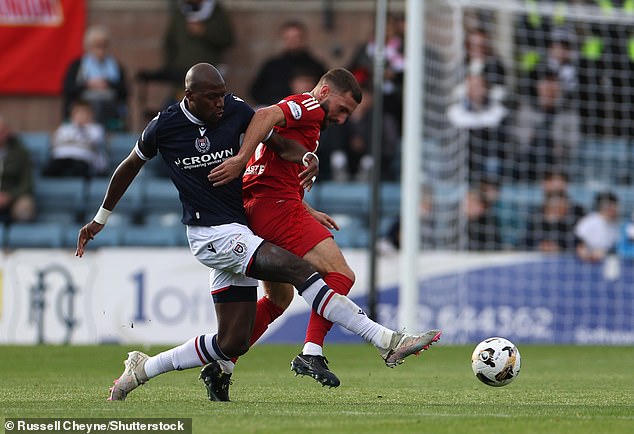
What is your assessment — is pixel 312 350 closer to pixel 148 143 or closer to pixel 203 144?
pixel 203 144

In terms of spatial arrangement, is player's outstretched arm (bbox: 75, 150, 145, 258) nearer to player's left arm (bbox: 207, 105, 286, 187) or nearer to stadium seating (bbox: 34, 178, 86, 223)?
player's left arm (bbox: 207, 105, 286, 187)

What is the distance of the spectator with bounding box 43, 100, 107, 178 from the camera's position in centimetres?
1712

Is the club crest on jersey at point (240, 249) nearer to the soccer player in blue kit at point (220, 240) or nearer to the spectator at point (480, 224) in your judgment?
the soccer player in blue kit at point (220, 240)

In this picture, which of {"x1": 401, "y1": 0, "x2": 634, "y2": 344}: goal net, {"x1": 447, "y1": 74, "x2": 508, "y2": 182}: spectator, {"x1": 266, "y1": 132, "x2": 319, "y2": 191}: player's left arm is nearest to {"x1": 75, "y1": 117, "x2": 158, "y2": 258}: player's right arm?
{"x1": 266, "y1": 132, "x2": 319, "y2": 191}: player's left arm

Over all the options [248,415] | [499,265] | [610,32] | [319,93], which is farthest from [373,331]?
[610,32]

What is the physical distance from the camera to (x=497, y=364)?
799cm

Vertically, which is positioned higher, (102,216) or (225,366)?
(102,216)

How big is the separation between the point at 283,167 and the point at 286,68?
31.5 feet

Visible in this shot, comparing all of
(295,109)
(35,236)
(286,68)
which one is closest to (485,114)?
(286,68)

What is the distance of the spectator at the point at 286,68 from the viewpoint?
17.4 meters

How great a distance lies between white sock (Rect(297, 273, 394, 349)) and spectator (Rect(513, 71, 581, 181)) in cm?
954

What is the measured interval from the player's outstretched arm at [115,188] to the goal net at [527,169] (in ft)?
25.8

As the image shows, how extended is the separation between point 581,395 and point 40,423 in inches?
143

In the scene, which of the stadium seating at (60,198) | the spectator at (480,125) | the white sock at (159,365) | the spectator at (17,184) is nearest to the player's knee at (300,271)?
the white sock at (159,365)
